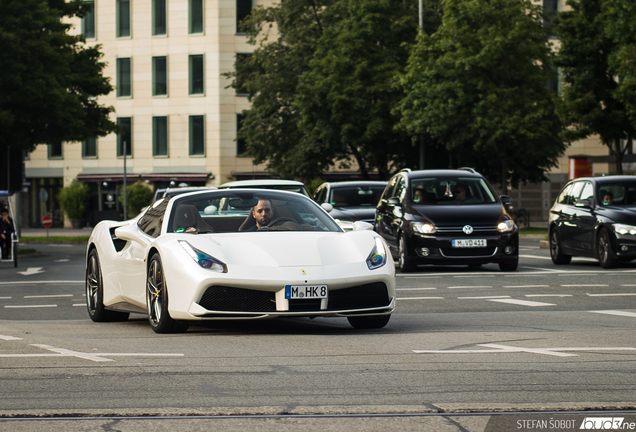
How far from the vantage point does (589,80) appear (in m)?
39.5

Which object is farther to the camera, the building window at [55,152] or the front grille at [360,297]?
the building window at [55,152]

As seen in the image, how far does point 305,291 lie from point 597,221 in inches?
462

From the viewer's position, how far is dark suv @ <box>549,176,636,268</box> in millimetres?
18906

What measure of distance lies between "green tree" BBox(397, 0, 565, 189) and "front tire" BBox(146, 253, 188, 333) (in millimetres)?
33289

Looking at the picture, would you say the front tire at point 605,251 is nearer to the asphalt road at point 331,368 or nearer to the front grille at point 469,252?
the front grille at point 469,252

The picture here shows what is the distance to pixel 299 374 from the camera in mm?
6793

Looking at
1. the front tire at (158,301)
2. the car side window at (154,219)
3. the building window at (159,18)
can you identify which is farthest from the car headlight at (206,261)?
the building window at (159,18)

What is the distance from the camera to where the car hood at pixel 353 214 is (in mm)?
24172

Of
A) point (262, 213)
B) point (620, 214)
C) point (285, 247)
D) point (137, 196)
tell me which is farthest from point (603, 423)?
point (137, 196)

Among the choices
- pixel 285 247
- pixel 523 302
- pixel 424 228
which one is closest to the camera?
→ pixel 285 247

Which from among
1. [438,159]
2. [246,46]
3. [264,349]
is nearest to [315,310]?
[264,349]

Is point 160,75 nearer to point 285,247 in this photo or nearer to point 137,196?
point 137,196

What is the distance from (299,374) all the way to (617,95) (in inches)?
1199

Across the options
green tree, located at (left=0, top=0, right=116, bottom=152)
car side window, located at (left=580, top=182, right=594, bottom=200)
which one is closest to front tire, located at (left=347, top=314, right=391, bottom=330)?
car side window, located at (left=580, top=182, right=594, bottom=200)
